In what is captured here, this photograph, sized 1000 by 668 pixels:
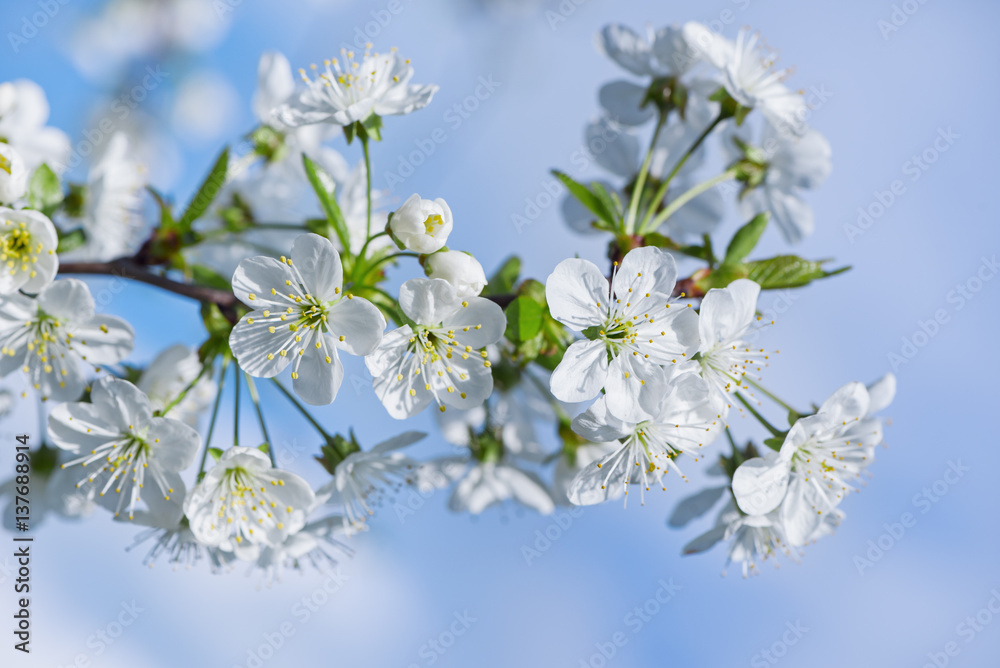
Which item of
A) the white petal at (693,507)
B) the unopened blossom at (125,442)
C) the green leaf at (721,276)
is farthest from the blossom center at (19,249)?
the white petal at (693,507)

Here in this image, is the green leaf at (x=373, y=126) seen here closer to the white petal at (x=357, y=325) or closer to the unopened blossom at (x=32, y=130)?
the white petal at (x=357, y=325)

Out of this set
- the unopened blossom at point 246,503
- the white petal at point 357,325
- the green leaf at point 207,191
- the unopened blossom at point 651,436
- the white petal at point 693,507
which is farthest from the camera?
the white petal at point 693,507

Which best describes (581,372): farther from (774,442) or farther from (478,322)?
(774,442)

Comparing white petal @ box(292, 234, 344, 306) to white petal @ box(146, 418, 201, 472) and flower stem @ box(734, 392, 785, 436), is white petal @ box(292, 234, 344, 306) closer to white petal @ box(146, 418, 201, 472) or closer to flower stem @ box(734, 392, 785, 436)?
white petal @ box(146, 418, 201, 472)

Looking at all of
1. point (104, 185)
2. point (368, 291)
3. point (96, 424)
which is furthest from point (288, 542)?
point (104, 185)

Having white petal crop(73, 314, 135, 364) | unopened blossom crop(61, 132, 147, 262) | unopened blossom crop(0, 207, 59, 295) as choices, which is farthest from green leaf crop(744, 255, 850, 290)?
unopened blossom crop(61, 132, 147, 262)

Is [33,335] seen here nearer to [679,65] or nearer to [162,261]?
[162,261]

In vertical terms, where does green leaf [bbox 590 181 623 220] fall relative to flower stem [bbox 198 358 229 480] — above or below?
above
